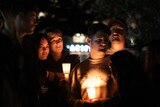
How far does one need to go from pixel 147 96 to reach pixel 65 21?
84.1 ft

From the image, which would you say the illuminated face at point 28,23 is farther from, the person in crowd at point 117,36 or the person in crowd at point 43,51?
the person in crowd at point 117,36

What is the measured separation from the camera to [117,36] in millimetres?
5945

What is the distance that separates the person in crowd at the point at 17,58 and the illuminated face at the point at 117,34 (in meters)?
1.52

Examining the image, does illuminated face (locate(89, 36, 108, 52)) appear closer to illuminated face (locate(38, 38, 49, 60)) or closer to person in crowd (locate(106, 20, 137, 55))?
person in crowd (locate(106, 20, 137, 55))

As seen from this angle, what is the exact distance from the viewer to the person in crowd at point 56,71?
20.4 feet

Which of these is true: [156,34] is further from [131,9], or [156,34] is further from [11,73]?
[11,73]

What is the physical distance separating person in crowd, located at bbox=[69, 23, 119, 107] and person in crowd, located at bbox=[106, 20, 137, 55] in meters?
0.60

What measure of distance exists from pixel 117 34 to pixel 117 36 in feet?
0.11

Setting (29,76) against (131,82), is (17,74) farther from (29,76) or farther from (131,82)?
(131,82)

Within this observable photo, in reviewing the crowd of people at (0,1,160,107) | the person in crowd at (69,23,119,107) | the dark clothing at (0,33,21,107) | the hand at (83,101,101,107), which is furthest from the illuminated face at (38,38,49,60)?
the dark clothing at (0,33,21,107)

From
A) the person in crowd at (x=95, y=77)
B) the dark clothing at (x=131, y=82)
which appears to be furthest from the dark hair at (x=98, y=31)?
the dark clothing at (x=131, y=82)

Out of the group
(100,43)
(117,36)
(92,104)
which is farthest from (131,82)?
(117,36)

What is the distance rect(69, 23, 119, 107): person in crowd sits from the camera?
16.8 feet

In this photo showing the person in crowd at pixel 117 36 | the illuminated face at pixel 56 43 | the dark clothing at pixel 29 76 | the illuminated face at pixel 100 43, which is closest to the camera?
the dark clothing at pixel 29 76
